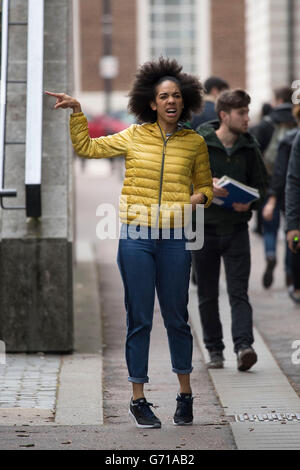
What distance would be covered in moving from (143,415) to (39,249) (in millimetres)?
2197

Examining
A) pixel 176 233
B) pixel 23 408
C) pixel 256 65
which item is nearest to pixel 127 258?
pixel 176 233

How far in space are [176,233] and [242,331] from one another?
1.77 metres

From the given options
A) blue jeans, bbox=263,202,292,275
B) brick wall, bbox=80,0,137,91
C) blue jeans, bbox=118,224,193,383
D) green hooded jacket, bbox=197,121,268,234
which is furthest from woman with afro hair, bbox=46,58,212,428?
brick wall, bbox=80,0,137,91

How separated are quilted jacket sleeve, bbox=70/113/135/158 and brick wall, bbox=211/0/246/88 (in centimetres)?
4886

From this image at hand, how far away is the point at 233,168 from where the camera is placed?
26.4ft

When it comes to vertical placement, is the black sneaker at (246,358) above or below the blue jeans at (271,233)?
below

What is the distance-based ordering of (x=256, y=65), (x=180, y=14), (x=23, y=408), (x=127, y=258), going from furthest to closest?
(x=180, y=14) → (x=256, y=65) → (x=23, y=408) → (x=127, y=258)

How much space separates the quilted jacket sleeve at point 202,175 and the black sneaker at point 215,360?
1.78 meters

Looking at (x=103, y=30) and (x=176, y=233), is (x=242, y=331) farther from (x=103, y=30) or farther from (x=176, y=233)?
(x=103, y=30)

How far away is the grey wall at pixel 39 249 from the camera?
27.1 feet

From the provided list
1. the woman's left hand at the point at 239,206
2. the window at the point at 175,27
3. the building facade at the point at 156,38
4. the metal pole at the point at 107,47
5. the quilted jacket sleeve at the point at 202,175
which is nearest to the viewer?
the quilted jacket sleeve at the point at 202,175

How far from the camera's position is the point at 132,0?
54.4 m

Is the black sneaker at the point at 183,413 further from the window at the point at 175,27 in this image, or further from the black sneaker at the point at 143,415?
the window at the point at 175,27

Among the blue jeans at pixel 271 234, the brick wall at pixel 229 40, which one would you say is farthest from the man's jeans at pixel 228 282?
the brick wall at pixel 229 40
